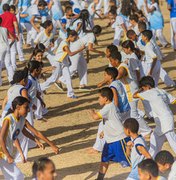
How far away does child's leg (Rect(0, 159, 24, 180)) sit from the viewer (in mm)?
9539

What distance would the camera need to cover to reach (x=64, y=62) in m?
15.3

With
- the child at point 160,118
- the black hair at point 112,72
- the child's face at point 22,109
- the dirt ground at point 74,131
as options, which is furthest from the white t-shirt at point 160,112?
the child's face at point 22,109

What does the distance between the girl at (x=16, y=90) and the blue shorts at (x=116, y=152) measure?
185 centimetres

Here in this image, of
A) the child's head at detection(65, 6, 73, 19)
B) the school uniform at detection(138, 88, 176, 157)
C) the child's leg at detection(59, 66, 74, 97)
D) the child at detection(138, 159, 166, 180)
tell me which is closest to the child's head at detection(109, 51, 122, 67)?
the school uniform at detection(138, 88, 176, 157)

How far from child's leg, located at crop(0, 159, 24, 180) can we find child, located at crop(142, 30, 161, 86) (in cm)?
573

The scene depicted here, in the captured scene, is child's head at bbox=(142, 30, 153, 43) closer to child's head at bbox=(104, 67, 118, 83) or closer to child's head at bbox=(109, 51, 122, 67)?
child's head at bbox=(109, 51, 122, 67)

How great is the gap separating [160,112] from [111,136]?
3.05ft

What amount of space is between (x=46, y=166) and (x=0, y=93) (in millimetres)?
8871

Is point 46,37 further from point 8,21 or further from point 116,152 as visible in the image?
point 116,152

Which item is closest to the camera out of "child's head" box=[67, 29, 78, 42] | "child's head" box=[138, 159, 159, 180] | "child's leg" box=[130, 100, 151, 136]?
"child's head" box=[138, 159, 159, 180]

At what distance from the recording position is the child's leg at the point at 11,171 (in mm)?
9539

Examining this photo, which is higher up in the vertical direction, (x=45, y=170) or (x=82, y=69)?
(x=45, y=170)

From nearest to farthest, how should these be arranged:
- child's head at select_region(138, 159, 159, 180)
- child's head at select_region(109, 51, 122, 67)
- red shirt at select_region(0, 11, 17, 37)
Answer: child's head at select_region(138, 159, 159, 180) < child's head at select_region(109, 51, 122, 67) < red shirt at select_region(0, 11, 17, 37)

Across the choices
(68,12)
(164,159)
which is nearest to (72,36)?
(68,12)
